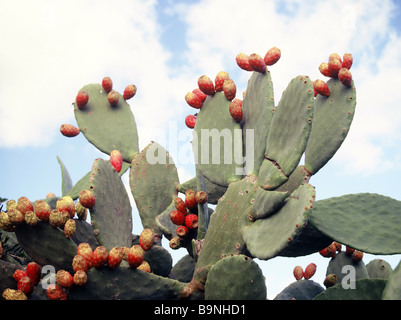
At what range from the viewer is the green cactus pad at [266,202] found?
1721mm

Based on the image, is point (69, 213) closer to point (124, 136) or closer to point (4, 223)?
point (4, 223)

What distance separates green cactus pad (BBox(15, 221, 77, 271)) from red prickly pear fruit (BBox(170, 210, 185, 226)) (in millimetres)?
496

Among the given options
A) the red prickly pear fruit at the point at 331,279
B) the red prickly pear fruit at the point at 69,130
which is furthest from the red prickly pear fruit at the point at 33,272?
the red prickly pear fruit at the point at 331,279

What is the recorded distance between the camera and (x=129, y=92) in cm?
267

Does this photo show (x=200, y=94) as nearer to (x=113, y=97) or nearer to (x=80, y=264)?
(x=113, y=97)

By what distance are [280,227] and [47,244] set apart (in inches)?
33.9

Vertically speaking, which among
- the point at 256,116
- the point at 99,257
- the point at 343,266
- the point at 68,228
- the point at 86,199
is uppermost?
the point at 256,116

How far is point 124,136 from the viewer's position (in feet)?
8.50

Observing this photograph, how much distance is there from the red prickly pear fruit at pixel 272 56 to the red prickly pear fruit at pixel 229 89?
17 cm

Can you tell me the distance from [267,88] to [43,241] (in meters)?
1.07

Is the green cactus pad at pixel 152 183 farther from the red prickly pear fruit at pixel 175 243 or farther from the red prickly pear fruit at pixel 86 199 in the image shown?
the red prickly pear fruit at pixel 86 199

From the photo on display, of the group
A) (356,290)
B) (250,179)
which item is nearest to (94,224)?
(250,179)

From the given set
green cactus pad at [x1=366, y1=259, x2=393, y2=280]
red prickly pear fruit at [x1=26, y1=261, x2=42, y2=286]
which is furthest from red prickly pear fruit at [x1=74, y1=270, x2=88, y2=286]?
green cactus pad at [x1=366, y1=259, x2=393, y2=280]

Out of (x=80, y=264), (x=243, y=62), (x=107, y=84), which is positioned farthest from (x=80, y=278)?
(x=107, y=84)
